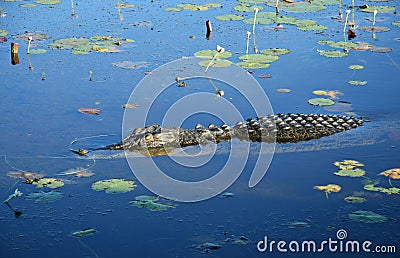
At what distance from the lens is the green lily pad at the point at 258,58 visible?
770 cm

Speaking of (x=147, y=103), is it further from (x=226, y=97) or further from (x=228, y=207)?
(x=228, y=207)

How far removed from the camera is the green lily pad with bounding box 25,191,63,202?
4.72 meters

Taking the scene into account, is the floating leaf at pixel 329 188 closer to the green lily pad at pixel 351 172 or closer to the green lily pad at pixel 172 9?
the green lily pad at pixel 351 172

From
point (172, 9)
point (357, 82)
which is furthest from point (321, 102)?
point (172, 9)

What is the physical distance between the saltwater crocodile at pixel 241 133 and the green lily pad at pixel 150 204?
0.97 metres

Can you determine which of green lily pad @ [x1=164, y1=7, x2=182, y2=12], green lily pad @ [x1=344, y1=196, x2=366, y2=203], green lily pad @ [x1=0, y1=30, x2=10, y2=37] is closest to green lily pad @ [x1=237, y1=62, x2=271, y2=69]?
green lily pad @ [x1=164, y1=7, x2=182, y2=12]

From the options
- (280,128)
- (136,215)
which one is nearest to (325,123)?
(280,128)

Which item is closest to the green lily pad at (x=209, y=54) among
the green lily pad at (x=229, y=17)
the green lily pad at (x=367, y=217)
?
the green lily pad at (x=229, y=17)

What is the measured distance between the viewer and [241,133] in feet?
19.3

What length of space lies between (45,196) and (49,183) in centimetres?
23

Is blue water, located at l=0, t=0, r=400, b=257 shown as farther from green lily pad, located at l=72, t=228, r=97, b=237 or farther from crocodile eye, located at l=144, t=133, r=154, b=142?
crocodile eye, located at l=144, t=133, r=154, b=142

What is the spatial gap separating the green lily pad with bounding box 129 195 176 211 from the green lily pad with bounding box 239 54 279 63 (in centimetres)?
338

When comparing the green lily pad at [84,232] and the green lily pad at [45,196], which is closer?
the green lily pad at [84,232]

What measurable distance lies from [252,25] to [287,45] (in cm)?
111
